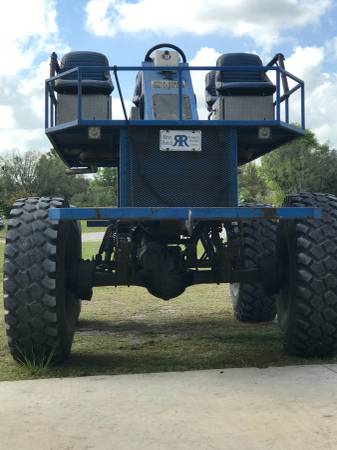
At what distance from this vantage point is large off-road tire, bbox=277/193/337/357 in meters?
5.10

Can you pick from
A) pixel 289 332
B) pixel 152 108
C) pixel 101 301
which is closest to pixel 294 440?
pixel 289 332

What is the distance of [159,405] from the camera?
13.8 feet

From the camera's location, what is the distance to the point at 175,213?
475 centimetres

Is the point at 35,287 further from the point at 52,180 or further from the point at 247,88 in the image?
the point at 52,180

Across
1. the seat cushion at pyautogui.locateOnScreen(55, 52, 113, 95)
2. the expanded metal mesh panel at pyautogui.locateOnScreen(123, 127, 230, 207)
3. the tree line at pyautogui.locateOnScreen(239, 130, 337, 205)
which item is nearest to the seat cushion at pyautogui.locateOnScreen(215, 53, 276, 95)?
the expanded metal mesh panel at pyautogui.locateOnScreen(123, 127, 230, 207)

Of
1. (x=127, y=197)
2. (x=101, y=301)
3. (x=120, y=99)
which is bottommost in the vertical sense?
(x=101, y=301)

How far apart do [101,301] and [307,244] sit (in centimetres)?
532

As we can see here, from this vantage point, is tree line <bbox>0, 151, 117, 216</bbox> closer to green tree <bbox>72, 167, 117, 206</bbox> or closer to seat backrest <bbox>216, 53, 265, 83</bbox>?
green tree <bbox>72, 167, 117, 206</bbox>

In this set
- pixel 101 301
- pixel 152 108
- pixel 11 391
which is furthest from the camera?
pixel 101 301

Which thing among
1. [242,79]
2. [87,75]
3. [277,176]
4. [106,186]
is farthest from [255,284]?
[277,176]

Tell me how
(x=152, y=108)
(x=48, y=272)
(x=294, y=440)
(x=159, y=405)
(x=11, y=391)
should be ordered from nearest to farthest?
(x=294, y=440) → (x=159, y=405) → (x=11, y=391) → (x=48, y=272) → (x=152, y=108)

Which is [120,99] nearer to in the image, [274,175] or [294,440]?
[294,440]

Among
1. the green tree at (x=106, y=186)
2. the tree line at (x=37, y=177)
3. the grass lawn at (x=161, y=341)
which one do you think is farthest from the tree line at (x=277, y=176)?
the grass lawn at (x=161, y=341)

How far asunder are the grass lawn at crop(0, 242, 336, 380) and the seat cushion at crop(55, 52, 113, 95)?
95.7 inches
